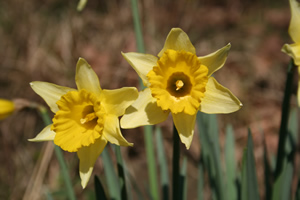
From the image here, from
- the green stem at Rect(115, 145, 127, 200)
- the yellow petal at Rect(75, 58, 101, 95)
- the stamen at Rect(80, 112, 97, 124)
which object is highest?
the yellow petal at Rect(75, 58, 101, 95)

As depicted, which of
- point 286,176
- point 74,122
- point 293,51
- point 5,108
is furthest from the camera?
point 286,176

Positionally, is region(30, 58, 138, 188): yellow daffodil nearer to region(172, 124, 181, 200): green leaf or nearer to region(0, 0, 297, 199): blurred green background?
region(172, 124, 181, 200): green leaf

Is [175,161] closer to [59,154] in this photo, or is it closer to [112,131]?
[112,131]

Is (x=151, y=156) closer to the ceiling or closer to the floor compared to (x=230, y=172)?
closer to the ceiling

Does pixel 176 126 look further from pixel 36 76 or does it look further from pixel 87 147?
pixel 36 76

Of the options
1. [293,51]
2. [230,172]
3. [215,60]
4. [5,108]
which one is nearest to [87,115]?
[5,108]

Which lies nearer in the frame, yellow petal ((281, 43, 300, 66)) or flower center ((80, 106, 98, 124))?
yellow petal ((281, 43, 300, 66))

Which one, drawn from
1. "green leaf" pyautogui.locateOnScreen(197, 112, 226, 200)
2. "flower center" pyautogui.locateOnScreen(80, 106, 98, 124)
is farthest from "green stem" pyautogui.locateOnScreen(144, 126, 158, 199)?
"flower center" pyautogui.locateOnScreen(80, 106, 98, 124)
